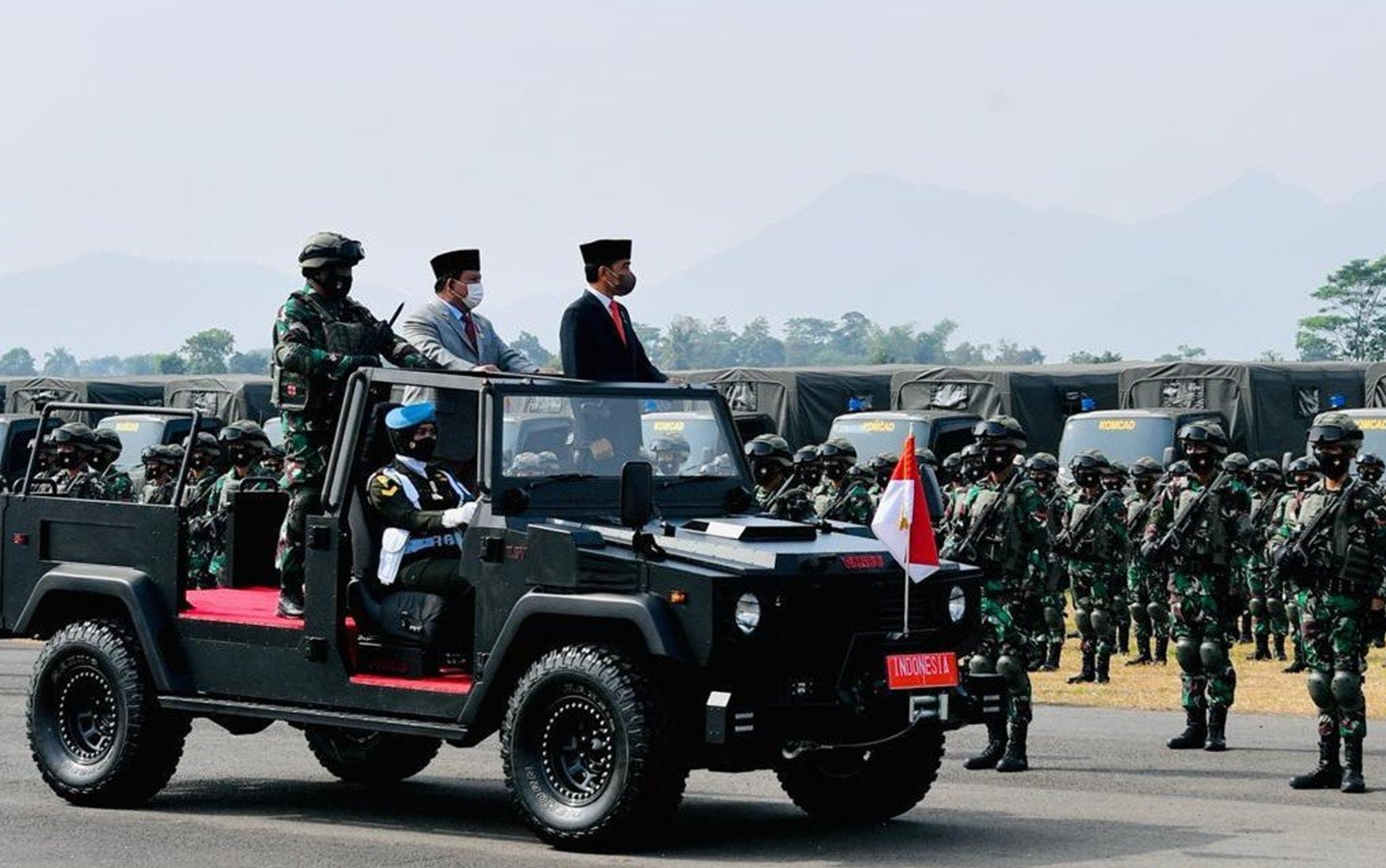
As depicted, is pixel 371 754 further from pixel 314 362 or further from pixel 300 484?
pixel 314 362

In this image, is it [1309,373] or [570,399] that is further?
[1309,373]

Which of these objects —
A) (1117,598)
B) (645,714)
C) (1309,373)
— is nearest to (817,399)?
(1309,373)

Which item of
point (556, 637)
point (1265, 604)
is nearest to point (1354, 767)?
point (556, 637)

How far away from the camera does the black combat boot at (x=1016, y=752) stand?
14328 mm

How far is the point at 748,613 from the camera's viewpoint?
33.8ft

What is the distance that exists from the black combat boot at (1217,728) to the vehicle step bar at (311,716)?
6.22 metres

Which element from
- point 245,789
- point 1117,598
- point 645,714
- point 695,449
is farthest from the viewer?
point 1117,598

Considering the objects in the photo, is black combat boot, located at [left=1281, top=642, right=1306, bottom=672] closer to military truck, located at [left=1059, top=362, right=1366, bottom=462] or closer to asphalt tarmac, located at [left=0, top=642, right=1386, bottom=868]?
asphalt tarmac, located at [left=0, top=642, right=1386, bottom=868]

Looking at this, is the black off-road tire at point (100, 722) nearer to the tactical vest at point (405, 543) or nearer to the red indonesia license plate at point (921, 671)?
the tactical vest at point (405, 543)

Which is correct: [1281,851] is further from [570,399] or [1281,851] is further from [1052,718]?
[1052,718]

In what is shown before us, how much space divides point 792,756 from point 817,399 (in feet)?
84.3

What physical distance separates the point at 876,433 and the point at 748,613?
22.7m

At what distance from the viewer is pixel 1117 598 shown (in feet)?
75.8

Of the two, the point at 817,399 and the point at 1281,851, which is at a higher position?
the point at 817,399
